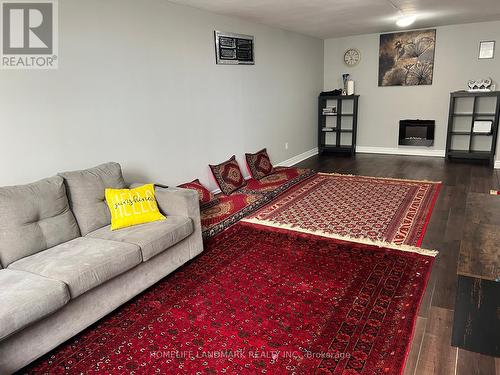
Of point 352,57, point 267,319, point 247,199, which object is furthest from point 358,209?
point 352,57

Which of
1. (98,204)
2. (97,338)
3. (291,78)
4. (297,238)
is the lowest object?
(97,338)

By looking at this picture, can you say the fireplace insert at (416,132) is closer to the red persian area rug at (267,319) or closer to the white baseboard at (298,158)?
the white baseboard at (298,158)

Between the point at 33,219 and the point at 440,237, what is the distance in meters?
3.43

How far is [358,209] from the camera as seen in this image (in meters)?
4.35

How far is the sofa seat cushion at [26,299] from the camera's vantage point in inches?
70.1

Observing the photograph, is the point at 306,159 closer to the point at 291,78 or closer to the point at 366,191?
the point at 291,78

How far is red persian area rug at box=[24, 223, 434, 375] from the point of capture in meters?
2.00

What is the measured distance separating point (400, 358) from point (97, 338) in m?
1.75

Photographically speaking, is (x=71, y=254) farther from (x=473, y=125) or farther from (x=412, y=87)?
(x=412, y=87)

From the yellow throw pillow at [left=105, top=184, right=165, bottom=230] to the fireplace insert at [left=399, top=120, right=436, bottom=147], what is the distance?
6.05 meters

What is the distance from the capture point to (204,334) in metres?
2.23

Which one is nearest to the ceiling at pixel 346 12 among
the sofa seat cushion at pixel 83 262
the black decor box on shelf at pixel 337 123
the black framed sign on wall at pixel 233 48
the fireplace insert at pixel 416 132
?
the black framed sign on wall at pixel 233 48

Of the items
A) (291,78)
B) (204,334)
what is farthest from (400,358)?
(291,78)

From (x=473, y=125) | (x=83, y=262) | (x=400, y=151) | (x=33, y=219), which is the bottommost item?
(x=83, y=262)
